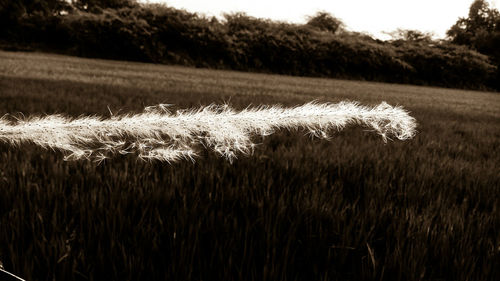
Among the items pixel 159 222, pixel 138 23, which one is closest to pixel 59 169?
pixel 159 222

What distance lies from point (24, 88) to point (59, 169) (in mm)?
2896

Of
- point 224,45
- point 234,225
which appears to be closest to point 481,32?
point 224,45

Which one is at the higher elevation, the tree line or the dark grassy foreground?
the tree line

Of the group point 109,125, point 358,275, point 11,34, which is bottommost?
point 358,275

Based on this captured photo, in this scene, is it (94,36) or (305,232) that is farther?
(94,36)

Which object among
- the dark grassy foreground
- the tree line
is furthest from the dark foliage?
the dark grassy foreground

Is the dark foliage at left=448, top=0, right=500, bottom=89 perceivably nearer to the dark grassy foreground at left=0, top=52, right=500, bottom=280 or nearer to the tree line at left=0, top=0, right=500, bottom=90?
the tree line at left=0, top=0, right=500, bottom=90

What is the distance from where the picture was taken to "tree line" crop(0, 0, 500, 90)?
1425 centimetres

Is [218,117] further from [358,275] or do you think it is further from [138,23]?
[138,23]

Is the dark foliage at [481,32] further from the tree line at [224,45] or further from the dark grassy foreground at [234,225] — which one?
the dark grassy foreground at [234,225]

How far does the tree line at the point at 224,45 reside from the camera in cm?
1425

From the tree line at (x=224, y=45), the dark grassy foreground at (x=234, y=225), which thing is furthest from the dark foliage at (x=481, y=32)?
the dark grassy foreground at (x=234, y=225)

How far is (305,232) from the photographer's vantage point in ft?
3.07

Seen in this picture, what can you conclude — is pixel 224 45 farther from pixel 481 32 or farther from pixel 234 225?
pixel 481 32
